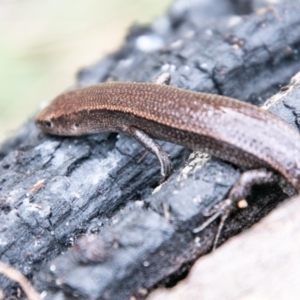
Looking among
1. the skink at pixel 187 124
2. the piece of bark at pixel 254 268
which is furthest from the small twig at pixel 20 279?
the skink at pixel 187 124

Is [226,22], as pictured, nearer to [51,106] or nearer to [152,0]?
[51,106]

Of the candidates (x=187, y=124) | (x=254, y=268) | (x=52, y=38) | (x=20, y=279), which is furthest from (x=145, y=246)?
(x=52, y=38)

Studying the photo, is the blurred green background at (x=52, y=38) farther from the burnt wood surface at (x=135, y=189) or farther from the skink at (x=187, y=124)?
the skink at (x=187, y=124)

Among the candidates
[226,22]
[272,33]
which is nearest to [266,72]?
[272,33]

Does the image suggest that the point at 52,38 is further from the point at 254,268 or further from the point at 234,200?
the point at 254,268

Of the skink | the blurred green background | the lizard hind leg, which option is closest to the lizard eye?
the skink

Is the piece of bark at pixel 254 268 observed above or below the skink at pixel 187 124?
below
